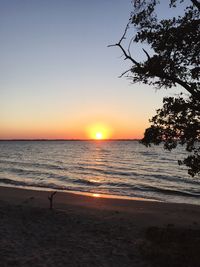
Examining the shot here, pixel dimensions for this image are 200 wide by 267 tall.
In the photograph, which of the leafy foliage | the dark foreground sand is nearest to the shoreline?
the dark foreground sand

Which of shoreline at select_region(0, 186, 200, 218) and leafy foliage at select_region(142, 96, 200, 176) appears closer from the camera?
leafy foliage at select_region(142, 96, 200, 176)

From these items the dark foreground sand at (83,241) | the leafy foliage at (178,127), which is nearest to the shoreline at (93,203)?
the dark foreground sand at (83,241)

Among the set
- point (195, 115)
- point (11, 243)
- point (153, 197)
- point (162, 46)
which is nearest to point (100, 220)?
point (11, 243)

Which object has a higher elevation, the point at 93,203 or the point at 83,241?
the point at 83,241

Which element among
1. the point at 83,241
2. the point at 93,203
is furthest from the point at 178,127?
the point at 93,203

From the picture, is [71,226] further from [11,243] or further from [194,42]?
[194,42]

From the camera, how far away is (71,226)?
1566 cm

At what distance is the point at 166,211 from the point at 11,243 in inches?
582

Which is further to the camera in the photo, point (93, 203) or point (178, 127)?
point (93, 203)

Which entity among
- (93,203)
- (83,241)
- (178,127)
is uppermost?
(178,127)

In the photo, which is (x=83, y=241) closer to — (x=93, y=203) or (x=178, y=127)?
(x=178, y=127)

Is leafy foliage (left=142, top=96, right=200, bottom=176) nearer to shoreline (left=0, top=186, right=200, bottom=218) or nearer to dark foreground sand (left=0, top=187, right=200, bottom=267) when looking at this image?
dark foreground sand (left=0, top=187, right=200, bottom=267)

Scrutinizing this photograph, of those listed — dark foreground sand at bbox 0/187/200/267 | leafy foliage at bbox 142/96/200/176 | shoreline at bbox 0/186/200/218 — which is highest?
leafy foliage at bbox 142/96/200/176

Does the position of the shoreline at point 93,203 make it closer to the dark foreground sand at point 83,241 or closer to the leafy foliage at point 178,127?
the dark foreground sand at point 83,241
